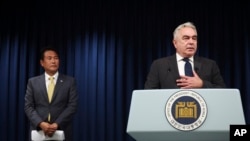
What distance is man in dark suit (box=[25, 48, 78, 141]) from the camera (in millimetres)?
3410

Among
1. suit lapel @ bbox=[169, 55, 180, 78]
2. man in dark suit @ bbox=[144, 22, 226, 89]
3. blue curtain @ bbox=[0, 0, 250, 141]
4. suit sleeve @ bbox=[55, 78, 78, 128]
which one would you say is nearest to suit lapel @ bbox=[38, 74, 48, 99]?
suit sleeve @ bbox=[55, 78, 78, 128]

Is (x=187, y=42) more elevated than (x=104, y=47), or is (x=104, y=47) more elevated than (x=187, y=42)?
(x=104, y=47)

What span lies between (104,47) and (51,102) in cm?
222

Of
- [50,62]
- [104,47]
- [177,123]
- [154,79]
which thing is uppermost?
[104,47]

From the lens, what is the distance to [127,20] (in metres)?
5.70

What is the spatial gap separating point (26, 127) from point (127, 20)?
174 centimetres

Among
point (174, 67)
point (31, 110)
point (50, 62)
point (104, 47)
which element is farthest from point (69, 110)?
point (104, 47)

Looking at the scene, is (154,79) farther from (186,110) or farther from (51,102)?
(51,102)

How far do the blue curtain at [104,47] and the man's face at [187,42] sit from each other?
327cm

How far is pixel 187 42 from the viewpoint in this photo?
7.20 feet

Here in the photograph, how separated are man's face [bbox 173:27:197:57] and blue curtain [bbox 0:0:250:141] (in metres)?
3.27

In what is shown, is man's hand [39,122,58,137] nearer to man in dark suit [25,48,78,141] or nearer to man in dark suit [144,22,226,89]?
man in dark suit [25,48,78,141]

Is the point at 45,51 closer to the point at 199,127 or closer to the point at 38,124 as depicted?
the point at 38,124

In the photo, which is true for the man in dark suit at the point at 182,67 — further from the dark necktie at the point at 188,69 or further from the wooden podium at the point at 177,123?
the wooden podium at the point at 177,123
